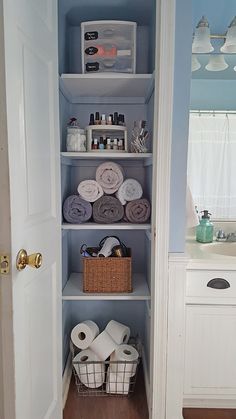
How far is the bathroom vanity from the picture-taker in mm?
1472

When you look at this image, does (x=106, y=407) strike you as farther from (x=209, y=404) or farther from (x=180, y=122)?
(x=180, y=122)

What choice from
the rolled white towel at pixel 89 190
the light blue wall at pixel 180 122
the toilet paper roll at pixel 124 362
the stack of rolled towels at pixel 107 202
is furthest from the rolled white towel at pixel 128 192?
the toilet paper roll at pixel 124 362

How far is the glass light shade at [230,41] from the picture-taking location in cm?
162

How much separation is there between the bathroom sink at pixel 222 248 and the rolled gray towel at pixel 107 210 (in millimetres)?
657

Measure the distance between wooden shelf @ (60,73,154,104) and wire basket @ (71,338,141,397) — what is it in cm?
151

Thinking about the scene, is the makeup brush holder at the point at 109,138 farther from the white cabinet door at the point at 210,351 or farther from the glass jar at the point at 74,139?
the white cabinet door at the point at 210,351

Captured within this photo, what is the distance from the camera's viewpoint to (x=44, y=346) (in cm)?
122

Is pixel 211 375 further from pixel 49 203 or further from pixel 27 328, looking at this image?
pixel 49 203

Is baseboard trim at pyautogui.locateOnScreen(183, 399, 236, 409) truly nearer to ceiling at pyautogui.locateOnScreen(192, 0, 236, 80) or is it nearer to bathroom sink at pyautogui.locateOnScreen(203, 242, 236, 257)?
bathroom sink at pyautogui.locateOnScreen(203, 242, 236, 257)

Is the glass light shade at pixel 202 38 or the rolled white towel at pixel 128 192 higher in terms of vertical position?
the glass light shade at pixel 202 38

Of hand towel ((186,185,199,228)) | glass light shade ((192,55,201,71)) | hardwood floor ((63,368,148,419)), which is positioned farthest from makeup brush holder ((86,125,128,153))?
hardwood floor ((63,368,148,419))

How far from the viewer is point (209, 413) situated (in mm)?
1585

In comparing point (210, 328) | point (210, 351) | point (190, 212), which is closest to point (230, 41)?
point (190, 212)

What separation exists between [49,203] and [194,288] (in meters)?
0.84
